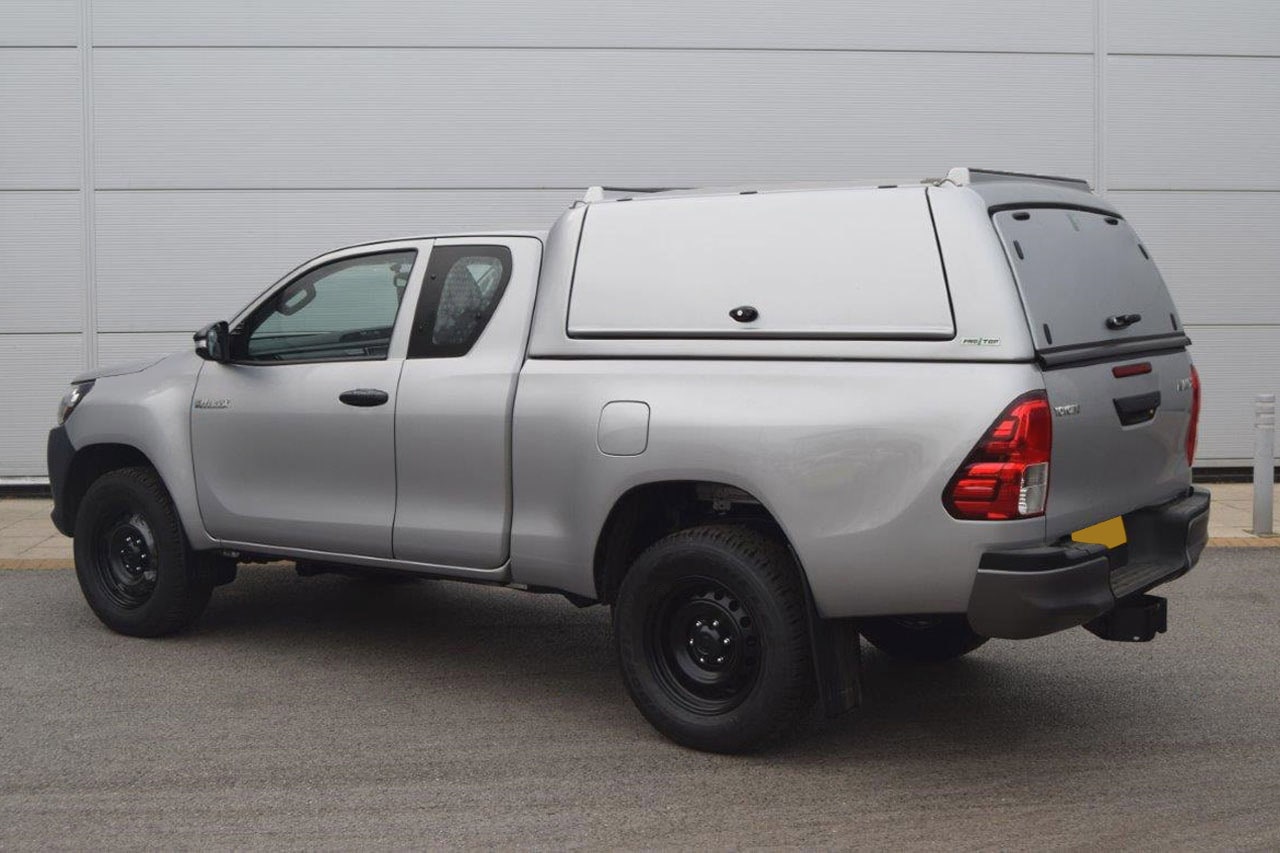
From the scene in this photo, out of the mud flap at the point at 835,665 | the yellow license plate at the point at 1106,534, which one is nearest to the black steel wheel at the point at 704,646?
the mud flap at the point at 835,665

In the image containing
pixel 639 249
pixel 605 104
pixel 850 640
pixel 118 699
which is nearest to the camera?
pixel 850 640

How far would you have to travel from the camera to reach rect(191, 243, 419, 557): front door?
629cm

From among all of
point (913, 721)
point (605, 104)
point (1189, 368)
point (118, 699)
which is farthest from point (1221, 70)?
point (118, 699)

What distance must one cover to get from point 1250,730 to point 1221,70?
866cm

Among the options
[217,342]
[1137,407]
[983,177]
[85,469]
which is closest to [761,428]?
[983,177]

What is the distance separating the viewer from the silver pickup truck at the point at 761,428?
15.7ft

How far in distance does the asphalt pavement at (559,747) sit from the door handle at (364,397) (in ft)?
3.81

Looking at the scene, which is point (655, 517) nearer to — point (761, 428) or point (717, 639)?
point (717, 639)

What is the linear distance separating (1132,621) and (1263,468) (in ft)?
17.8

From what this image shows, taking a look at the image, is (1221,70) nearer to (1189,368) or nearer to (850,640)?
(1189,368)

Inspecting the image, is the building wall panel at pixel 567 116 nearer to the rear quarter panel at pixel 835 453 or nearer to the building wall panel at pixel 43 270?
the building wall panel at pixel 43 270

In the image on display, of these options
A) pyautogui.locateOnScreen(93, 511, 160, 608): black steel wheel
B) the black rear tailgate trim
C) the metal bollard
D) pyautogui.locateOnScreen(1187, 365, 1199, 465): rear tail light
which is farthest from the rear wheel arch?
the metal bollard

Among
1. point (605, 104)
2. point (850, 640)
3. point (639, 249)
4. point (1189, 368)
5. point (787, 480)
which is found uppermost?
point (605, 104)

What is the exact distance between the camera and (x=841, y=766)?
5.21 metres
